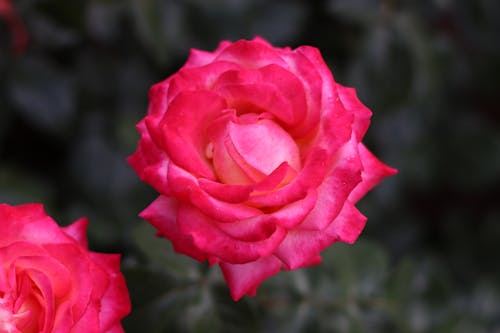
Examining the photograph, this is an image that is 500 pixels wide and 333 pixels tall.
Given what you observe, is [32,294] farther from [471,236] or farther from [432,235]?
[432,235]

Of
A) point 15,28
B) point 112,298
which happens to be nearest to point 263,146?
point 112,298

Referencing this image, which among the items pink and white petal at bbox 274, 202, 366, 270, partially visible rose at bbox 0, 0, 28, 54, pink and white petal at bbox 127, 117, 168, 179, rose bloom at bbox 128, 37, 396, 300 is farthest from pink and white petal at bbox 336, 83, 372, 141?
partially visible rose at bbox 0, 0, 28, 54

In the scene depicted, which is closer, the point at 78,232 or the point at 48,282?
the point at 48,282

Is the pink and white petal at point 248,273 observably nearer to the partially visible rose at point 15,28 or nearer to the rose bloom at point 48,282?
the rose bloom at point 48,282

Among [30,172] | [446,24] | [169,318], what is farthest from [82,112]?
[446,24]

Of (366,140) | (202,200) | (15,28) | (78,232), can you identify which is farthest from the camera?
(366,140)

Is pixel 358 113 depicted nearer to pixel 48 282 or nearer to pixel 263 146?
pixel 263 146

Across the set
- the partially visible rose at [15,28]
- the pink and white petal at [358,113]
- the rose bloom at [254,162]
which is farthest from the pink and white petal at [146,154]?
the partially visible rose at [15,28]
